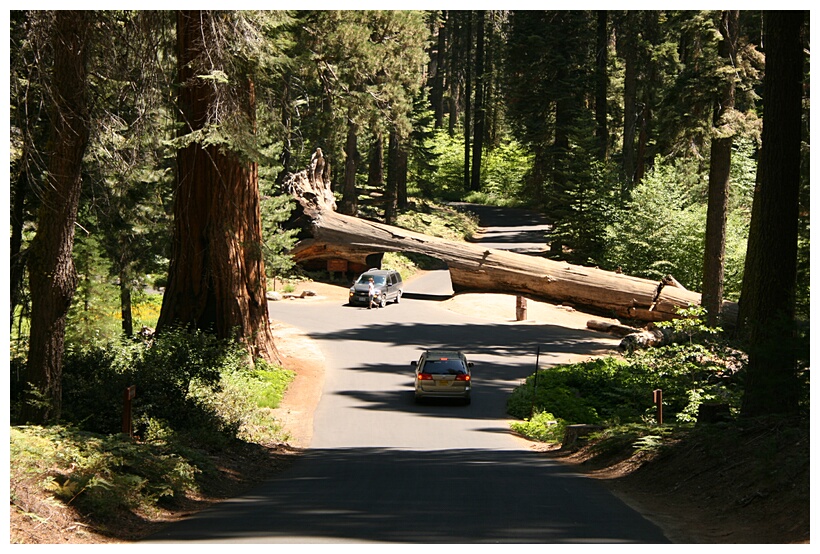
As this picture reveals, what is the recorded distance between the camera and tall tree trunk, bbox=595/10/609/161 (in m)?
55.1

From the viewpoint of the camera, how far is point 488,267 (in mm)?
37688

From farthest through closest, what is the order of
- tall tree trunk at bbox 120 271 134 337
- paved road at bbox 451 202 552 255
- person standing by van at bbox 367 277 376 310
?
paved road at bbox 451 202 552 255 → person standing by van at bbox 367 277 376 310 → tall tree trunk at bbox 120 271 134 337

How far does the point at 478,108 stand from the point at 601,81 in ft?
66.7

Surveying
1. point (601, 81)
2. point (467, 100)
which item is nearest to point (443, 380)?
point (601, 81)

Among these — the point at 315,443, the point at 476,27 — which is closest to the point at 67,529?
the point at 315,443

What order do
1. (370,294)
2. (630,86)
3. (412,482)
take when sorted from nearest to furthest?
(412,482), (370,294), (630,86)

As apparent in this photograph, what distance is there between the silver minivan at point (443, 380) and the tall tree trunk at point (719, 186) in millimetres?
9217

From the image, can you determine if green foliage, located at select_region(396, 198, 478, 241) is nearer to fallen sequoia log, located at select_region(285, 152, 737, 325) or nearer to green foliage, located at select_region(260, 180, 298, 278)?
fallen sequoia log, located at select_region(285, 152, 737, 325)

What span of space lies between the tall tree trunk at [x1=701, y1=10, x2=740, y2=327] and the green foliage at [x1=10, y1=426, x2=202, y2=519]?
67.1ft

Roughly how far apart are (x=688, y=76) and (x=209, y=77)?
60.3 feet

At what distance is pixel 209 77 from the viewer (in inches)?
577

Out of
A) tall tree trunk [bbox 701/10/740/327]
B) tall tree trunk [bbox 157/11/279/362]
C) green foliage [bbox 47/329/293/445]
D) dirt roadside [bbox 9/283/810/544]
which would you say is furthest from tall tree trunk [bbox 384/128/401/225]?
dirt roadside [bbox 9/283/810/544]

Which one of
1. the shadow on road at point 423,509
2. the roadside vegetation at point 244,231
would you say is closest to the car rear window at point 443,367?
the roadside vegetation at point 244,231

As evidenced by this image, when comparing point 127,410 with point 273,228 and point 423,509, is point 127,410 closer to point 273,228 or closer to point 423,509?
point 423,509
